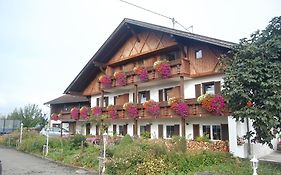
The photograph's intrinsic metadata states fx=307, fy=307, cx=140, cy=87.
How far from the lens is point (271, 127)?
12.3m

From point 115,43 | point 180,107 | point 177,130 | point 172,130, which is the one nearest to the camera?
point 180,107

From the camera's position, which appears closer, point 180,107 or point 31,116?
point 180,107

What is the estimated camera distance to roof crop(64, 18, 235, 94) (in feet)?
69.3

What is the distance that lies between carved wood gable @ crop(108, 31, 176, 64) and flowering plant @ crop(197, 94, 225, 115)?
609cm

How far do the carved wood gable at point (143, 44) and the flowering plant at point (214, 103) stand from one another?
6087 millimetres

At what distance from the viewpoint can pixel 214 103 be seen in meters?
19.3

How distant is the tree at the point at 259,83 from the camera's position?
40.5 ft

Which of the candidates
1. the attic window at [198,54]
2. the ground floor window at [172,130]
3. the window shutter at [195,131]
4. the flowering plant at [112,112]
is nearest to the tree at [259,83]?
the attic window at [198,54]

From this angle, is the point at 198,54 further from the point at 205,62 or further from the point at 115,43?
the point at 115,43

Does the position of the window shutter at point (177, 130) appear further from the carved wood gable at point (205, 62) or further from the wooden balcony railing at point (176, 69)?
the carved wood gable at point (205, 62)

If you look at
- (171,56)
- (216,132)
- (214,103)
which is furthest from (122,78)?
(214,103)

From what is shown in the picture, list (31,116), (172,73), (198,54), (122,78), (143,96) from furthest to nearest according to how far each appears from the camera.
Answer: (31,116), (143,96), (122,78), (172,73), (198,54)

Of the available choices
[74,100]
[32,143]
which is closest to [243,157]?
[32,143]

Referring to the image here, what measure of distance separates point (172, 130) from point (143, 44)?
803cm
